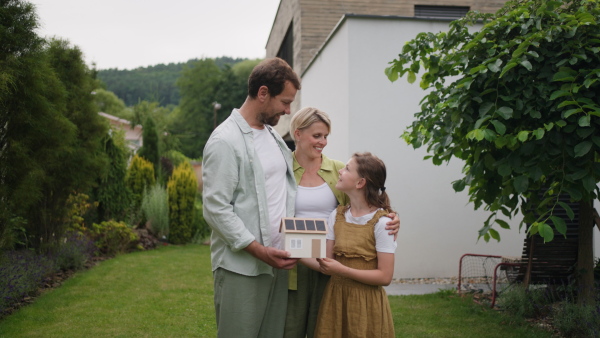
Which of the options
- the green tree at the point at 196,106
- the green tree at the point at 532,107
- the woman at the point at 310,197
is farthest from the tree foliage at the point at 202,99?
the woman at the point at 310,197

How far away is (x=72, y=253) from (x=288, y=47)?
30.9 ft

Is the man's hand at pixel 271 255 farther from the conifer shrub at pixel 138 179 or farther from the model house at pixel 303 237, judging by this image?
the conifer shrub at pixel 138 179

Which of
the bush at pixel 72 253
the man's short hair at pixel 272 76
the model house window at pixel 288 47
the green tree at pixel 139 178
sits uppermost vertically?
the model house window at pixel 288 47

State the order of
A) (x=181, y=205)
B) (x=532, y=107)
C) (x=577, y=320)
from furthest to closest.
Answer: (x=181, y=205), (x=577, y=320), (x=532, y=107)

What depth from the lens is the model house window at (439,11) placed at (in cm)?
1341

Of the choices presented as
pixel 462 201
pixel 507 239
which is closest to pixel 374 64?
pixel 462 201

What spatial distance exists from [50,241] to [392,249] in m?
7.13

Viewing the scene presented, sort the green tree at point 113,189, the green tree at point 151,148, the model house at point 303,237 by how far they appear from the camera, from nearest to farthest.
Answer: the model house at point 303,237
the green tree at point 113,189
the green tree at point 151,148

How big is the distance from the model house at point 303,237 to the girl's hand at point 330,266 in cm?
7

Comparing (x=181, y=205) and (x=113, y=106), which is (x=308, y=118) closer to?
(x=181, y=205)

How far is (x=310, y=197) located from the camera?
302cm

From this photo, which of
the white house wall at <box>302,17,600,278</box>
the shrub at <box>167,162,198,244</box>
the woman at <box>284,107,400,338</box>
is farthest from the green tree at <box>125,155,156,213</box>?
the woman at <box>284,107,400,338</box>

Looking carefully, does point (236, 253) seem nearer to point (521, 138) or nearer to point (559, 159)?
point (521, 138)

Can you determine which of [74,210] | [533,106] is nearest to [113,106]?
[74,210]
